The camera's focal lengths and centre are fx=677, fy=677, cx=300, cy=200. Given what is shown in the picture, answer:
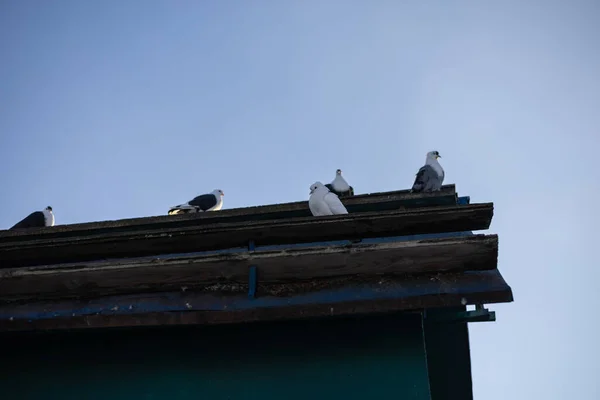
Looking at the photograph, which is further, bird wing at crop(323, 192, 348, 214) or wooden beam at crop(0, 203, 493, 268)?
bird wing at crop(323, 192, 348, 214)

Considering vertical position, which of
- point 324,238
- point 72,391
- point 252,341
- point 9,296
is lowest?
point 72,391

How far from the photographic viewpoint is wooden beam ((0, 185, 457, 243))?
16.8 feet

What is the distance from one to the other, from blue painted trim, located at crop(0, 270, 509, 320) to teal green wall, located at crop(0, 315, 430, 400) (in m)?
0.29

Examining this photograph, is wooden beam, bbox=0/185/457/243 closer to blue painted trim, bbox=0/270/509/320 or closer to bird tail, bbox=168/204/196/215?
blue painted trim, bbox=0/270/509/320

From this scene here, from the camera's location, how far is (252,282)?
10.7 ft

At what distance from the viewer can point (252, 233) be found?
354cm

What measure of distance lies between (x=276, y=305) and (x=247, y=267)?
0.25 metres

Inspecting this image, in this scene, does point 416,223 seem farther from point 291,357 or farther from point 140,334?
point 140,334

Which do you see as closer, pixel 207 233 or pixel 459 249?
pixel 459 249

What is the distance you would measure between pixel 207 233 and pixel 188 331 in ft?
1.72

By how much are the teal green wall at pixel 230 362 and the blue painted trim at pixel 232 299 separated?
0.95 feet

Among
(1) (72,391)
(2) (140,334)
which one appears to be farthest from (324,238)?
(1) (72,391)

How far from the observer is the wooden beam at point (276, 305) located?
10.1 ft

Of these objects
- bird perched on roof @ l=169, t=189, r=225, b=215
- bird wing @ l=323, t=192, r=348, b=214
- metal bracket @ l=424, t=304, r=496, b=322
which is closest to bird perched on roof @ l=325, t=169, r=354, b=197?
bird perched on roof @ l=169, t=189, r=225, b=215
